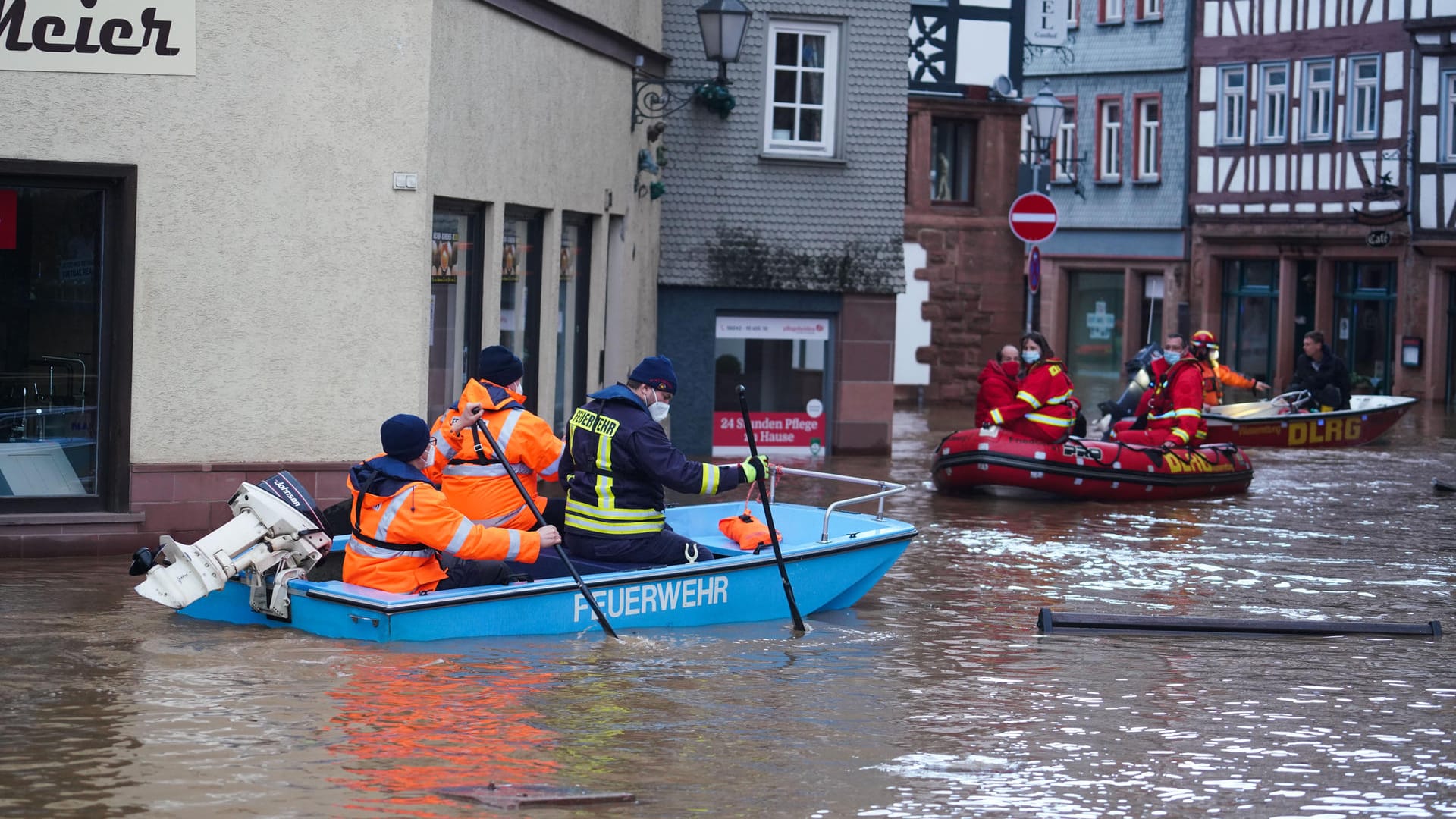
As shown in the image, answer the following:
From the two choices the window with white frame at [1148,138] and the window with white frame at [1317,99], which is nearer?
the window with white frame at [1317,99]

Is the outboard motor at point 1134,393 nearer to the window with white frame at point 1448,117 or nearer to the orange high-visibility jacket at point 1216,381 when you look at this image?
the orange high-visibility jacket at point 1216,381

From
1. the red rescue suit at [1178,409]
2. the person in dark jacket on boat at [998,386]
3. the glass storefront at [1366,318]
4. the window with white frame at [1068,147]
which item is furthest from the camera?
the window with white frame at [1068,147]

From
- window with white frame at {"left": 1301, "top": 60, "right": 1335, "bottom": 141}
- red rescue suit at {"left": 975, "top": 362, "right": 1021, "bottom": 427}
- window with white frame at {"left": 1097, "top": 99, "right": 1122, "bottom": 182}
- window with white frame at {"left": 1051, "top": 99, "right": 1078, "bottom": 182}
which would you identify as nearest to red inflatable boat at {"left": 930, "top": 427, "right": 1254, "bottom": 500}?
red rescue suit at {"left": 975, "top": 362, "right": 1021, "bottom": 427}

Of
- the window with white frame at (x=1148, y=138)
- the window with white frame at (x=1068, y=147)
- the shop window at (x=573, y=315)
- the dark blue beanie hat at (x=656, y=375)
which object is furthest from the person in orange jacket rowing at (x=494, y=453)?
the window with white frame at (x=1068, y=147)

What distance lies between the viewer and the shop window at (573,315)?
18109mm

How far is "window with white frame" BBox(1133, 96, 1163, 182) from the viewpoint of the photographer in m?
41.6

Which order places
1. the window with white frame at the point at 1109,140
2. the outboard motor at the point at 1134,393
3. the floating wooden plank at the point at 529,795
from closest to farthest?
the floating wooden plank at the point at 529,795, the outboard motor at the point at 1134,393, the window with white frame at the point at 1109,140

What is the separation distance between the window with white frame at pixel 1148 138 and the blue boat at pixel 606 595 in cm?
2995

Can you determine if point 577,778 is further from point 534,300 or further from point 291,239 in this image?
point 534,300

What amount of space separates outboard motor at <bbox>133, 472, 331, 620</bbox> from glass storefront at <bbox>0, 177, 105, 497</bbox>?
11.2 feet

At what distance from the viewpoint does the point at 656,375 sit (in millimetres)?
11430

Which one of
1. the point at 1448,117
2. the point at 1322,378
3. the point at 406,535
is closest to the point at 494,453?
the point at 406,535

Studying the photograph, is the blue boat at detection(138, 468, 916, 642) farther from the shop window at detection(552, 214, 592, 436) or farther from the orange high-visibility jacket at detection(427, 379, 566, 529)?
the shop window at detection(552, 214, 592, 436)

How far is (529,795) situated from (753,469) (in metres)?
3.97
